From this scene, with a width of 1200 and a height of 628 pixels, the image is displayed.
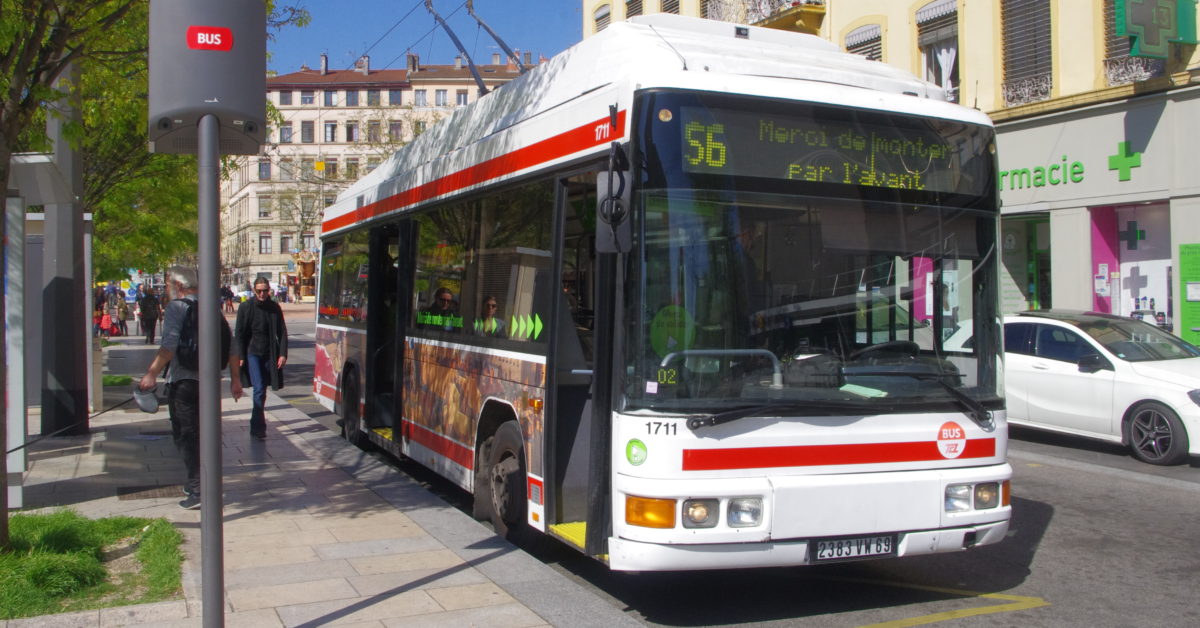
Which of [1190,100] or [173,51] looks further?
[1190,100]

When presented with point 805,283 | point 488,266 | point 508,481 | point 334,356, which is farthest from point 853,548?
point 334,356

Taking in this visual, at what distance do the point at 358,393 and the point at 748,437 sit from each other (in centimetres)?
739

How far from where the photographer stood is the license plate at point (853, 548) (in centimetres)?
553

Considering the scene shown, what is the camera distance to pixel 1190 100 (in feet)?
59.0

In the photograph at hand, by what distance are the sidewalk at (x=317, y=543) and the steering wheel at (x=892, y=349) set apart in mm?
1912

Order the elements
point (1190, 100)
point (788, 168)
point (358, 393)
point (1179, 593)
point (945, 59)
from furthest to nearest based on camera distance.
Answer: point (945, 59) < point (1190, 100) < point (358, 393) < point (1179, 593) < point (788, 168)

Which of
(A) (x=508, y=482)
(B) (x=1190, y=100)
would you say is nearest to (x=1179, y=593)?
(A) (x=508, y=482)

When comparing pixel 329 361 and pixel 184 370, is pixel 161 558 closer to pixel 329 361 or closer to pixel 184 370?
pixel 184 370

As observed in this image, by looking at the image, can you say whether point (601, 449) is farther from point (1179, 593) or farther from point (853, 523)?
point (1179, 593)

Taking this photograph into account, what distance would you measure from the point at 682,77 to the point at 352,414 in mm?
7750

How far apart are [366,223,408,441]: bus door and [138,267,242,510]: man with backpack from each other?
2.77 metres

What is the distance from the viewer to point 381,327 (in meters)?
11.4

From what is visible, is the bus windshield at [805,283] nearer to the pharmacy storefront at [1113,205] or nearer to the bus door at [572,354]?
the bus door at [572,354]

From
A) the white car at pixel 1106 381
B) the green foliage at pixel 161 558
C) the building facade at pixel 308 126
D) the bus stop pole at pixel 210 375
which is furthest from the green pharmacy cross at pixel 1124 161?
the building facade at pixel 308 126
